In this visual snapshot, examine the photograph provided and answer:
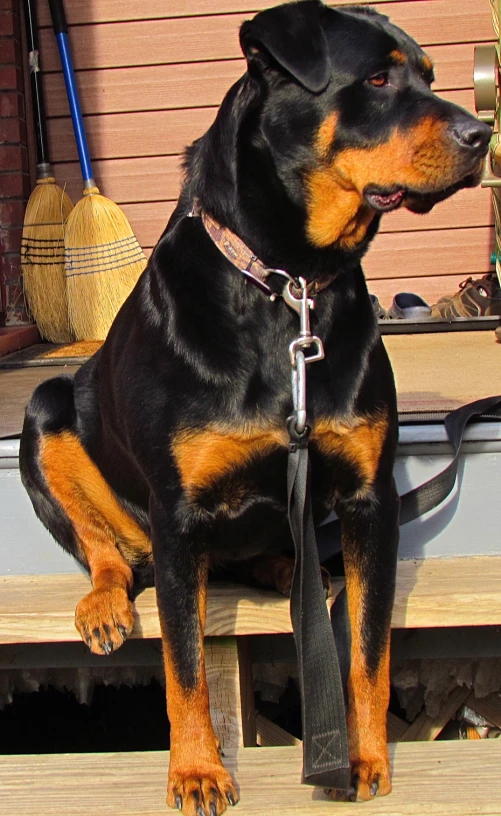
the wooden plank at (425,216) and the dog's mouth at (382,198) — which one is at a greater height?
the dog's mouth at (382,198)

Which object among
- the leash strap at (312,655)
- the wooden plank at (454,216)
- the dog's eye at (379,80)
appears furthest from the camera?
the wooden plank at (454,216)

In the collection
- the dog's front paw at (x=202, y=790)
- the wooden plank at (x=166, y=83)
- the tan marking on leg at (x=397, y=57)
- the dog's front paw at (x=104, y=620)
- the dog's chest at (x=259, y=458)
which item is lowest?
the dog's front paw at (x=202, y=790)

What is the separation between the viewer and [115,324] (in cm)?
230

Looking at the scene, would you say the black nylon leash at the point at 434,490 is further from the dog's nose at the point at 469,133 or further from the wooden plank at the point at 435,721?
the dog's nose at the point at 469,133

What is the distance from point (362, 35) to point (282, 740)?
192 centimetres

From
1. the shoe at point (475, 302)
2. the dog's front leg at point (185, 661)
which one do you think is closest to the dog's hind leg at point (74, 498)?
the dog's front leg at point (185, 661)

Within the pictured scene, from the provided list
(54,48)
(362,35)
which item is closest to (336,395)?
(362,35)

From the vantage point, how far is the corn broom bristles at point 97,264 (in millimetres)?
4867

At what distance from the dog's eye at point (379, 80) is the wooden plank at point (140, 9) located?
11.1 ft

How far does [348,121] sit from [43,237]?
3.41 meters

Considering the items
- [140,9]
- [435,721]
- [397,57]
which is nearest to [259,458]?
[397,57]

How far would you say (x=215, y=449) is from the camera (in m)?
1.86

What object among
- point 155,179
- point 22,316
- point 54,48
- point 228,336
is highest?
point 54,48

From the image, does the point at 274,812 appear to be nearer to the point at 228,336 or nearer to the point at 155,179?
the point at 228,336
